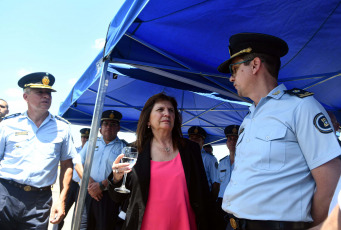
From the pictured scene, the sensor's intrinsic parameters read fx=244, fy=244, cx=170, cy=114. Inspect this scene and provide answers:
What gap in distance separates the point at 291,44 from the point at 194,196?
7.11ft

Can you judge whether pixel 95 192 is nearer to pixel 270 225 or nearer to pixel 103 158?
pixel 103 158

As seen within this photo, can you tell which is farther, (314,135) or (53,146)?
(53,146)

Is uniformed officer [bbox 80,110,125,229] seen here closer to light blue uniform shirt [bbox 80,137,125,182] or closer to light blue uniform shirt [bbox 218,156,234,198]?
light blue uniform shirt [bbox 80,137,125,182]

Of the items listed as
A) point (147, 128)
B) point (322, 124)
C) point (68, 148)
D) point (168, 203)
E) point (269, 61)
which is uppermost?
point (269, 61)

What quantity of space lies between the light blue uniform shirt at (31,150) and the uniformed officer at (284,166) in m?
2.11

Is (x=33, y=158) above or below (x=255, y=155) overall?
below

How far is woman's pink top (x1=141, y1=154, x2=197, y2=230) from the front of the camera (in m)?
2.03

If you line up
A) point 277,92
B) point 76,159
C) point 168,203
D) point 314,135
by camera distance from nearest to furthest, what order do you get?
point 314,135 < point 277,92 < point 168,203 < point 76,159

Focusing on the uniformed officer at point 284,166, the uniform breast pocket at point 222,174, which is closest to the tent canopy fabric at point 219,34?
the uniformed officer at point 284,166

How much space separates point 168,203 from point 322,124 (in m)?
1.33

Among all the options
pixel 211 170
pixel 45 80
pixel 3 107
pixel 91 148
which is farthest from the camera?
pixel 3 107

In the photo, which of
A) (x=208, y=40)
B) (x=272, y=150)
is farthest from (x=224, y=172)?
(x=272, y=150)

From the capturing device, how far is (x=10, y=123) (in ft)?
9.25

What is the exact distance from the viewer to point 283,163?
4.38ft
